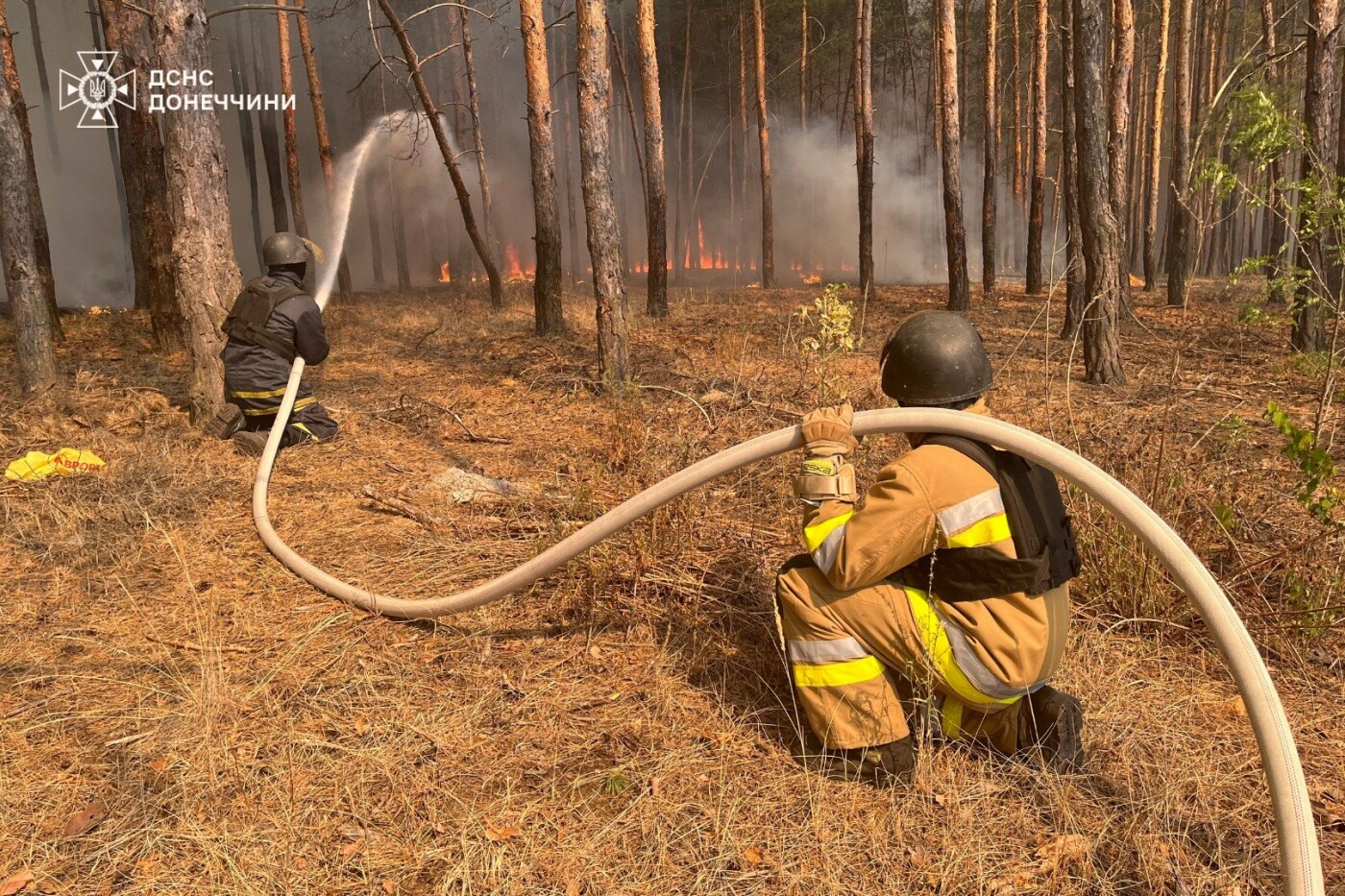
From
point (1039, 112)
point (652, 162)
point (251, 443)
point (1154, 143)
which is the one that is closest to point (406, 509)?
point (251, 443)

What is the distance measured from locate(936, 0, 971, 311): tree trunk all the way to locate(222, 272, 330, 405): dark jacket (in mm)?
10469

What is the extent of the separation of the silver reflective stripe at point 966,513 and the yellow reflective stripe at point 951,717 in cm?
67

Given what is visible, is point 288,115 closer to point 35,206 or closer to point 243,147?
point 35,206

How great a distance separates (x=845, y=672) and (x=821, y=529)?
17.8 inches

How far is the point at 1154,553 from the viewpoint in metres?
2.37

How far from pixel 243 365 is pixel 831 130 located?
35053 millimetres

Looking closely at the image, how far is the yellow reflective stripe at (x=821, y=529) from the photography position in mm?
2453

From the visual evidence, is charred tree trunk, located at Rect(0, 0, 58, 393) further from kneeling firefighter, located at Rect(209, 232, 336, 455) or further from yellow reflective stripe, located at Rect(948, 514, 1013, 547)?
yellow reflective stripe, located at Rect(948, 514, 1013, 547)

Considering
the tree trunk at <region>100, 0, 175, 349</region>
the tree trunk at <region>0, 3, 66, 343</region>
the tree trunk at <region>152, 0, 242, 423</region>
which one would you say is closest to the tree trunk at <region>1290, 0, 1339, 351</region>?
the tree trunk at <region>152, 0, 242, 423</region>

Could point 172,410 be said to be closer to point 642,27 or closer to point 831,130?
point 642,27

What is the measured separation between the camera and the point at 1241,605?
10.9ft

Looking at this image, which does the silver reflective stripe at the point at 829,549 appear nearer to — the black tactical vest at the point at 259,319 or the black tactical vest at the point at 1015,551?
the black tactical vest at the point at 1015,551

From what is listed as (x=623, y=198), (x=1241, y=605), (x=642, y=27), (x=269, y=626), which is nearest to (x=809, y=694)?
(x=1241, y=605)

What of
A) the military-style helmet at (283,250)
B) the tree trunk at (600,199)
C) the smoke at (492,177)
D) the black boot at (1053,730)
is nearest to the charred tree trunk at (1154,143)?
the smoke at (492,177)
